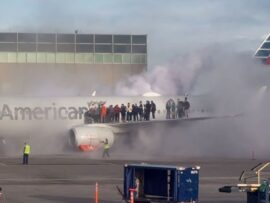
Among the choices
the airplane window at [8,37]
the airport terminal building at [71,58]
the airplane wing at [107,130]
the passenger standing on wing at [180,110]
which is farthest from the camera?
the airplane window at [8,37]

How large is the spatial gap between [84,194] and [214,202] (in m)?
4.36

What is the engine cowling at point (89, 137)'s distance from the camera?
4616 cm

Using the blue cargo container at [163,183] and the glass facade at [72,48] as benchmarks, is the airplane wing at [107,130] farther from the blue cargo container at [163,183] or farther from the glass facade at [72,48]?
the glass facade at [72,48]

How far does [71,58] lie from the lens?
3108 inches

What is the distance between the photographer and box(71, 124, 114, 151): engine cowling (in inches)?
1817

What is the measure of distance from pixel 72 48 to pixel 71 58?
1347mm

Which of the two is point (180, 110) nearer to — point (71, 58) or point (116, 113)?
point (116, 113)

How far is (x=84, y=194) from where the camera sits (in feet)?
79.5

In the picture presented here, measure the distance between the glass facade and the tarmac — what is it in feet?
110

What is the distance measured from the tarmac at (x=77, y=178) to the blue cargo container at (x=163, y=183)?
9.80 feet

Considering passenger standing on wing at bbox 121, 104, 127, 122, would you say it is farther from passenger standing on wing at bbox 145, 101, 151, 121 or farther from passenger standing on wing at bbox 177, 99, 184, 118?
passenger standing on wing at bbox 177, 99, 184, 118

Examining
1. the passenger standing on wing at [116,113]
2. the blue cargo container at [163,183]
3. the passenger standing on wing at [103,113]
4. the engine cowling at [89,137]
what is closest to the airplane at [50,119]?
the engine cowling at [89,137]

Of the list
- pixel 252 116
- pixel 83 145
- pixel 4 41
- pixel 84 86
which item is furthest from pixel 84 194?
pixel 4 41

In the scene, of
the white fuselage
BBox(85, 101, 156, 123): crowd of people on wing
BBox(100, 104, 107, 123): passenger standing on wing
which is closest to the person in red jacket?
BBox(85, 101, 156, 123): crowd of people on wing
